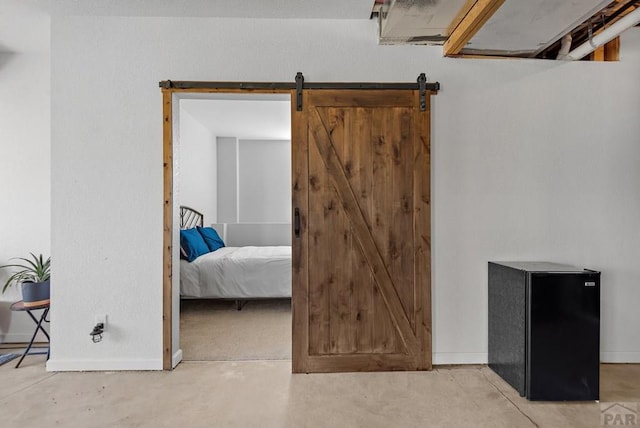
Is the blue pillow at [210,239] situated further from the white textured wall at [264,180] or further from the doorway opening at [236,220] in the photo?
the white textured wall at [264,180]

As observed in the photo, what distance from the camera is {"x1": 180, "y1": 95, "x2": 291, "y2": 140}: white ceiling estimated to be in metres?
4.65

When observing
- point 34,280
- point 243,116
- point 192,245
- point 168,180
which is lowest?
point 34,280

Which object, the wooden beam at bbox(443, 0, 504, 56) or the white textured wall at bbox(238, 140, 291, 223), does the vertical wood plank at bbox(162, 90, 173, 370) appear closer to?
the wooden beam at bbox(443, 0, 504, 56)

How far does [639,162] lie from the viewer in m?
2.79

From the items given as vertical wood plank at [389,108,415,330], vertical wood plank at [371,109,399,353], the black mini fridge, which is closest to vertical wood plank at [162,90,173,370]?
vertical wood plank at [371,109,399,353]

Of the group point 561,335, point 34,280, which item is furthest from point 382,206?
point 34,280

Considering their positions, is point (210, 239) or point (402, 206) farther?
point (210, 239)

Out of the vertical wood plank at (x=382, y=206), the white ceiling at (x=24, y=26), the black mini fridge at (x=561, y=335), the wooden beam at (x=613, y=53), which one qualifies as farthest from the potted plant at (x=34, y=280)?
the wooden beam at (x=613, y=53)

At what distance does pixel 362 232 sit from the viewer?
2.65 m

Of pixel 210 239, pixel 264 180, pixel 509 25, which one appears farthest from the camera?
pixel 264 180

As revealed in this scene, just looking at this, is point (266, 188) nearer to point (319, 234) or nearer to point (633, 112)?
point (319, 234)

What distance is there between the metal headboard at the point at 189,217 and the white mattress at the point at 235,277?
1.31 metres

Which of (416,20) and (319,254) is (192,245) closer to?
(319,254)

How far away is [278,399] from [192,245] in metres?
2.35
